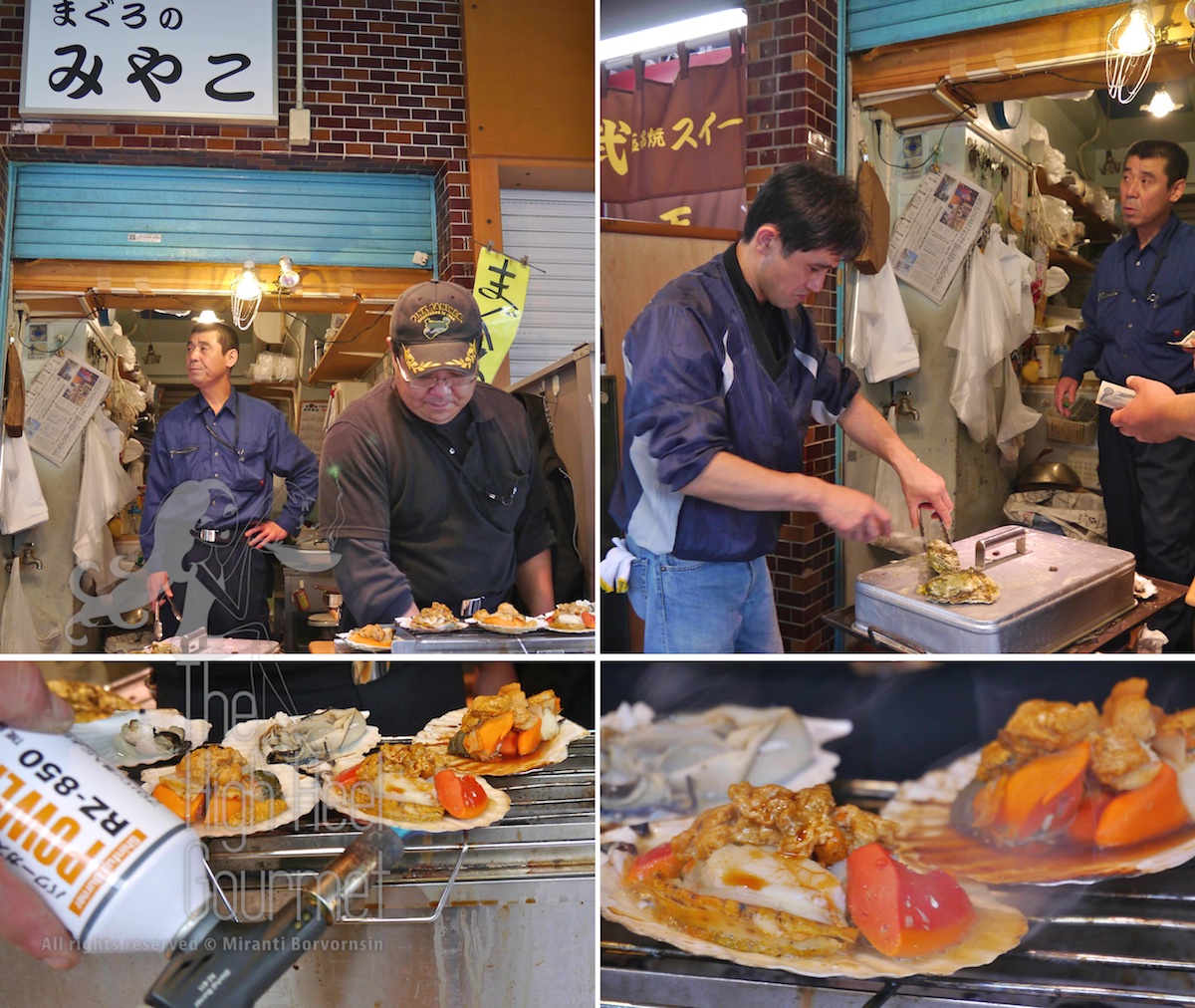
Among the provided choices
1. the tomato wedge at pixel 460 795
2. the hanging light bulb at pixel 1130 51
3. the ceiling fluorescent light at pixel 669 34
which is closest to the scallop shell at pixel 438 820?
the tomato wedge at pixel 460 795

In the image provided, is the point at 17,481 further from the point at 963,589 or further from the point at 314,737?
the point at 963,589

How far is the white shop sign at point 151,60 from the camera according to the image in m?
1.98

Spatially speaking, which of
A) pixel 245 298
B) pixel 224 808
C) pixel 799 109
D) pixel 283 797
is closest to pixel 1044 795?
pixel 799 109

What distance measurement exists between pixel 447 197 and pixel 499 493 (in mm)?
588

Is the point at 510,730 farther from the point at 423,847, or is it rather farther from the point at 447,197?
the point at 447,197

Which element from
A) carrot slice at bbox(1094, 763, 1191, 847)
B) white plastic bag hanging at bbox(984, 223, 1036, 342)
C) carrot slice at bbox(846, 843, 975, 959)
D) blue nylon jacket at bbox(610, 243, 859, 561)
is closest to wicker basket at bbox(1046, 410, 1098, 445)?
white plastic bag hanging at bbox(984, 223, 1036, 342)

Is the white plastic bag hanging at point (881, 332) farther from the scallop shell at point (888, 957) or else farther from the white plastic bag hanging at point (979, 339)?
the scallop shell at point (888, 957)

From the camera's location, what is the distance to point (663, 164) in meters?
1.92

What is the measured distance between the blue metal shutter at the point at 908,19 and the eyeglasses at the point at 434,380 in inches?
36.8

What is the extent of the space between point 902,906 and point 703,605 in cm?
74

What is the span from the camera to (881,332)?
190 cm

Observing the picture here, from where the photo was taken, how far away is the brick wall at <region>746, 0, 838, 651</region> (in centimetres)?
185

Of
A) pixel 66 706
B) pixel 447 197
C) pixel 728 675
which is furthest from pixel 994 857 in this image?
pixel 66 706

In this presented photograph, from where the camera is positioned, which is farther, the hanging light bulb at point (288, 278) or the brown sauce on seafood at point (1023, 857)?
the brown sauce on seafood at point (1023, 857)
